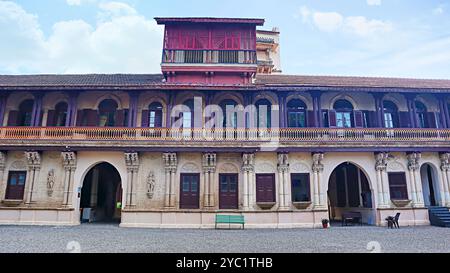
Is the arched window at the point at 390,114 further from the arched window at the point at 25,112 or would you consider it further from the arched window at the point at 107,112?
the arched window at the point at 25,112

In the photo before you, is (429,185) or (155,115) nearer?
(155,115)

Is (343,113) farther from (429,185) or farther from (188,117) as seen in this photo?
(188,117)

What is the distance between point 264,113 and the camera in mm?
19266

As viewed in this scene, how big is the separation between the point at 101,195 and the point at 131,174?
5907mm

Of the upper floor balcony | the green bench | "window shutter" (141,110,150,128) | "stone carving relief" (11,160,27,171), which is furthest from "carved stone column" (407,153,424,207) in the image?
"stone carving relief" (11,160,27,171)

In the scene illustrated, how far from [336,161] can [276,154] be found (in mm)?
3897

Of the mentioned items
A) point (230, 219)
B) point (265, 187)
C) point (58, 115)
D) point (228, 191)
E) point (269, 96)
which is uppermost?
point (269, 96)

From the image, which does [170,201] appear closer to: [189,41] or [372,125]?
[189,41]

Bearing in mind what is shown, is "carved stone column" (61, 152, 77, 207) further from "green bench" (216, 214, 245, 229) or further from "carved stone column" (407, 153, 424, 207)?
"carved stone column" (407, 153, 424, 207)

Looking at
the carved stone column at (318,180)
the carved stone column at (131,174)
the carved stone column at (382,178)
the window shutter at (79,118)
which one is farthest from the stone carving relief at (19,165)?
the carved stone column at (382,178)

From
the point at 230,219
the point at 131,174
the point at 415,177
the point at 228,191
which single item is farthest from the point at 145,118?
the point at 415,177

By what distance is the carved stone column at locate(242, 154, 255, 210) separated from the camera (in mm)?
17562

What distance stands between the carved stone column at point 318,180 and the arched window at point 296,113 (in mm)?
2537
